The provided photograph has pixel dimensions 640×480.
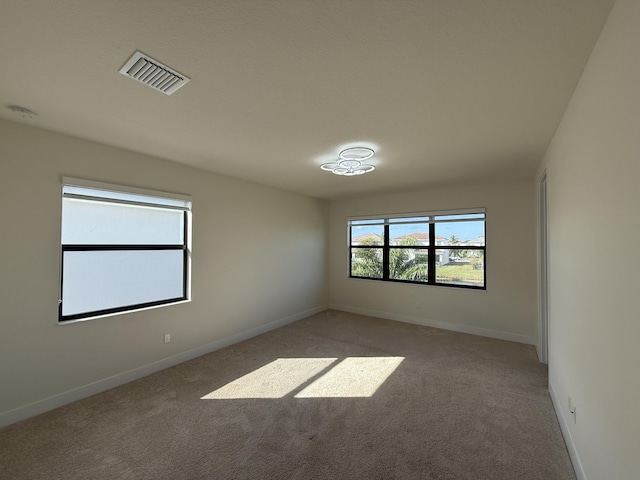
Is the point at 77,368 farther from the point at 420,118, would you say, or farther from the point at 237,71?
the point at 420,118

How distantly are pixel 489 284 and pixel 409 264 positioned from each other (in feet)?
4.28

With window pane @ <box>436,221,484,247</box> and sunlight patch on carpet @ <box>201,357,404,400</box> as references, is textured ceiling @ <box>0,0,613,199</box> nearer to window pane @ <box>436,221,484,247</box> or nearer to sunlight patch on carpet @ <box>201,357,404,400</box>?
window pane @ <box>436,221,484,247</box>

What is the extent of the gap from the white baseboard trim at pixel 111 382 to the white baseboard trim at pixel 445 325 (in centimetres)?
212

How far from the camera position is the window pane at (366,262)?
547cm

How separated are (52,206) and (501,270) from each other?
5.48 m

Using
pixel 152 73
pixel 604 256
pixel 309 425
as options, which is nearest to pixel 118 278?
pixel 152 73

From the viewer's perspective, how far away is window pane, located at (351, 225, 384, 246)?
17.9 ft

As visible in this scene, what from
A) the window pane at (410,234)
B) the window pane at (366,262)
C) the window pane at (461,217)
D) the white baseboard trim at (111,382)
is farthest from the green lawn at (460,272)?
the white baseboard trim at (111,382)

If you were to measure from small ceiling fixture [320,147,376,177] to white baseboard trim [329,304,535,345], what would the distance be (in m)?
3.07

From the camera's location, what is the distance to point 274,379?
292cm

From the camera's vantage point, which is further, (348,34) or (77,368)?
(77,368)

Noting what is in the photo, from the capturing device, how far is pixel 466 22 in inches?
47.4

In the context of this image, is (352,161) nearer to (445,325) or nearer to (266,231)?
(266,231)

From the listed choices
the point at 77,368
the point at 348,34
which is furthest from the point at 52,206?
the point at 348,34
